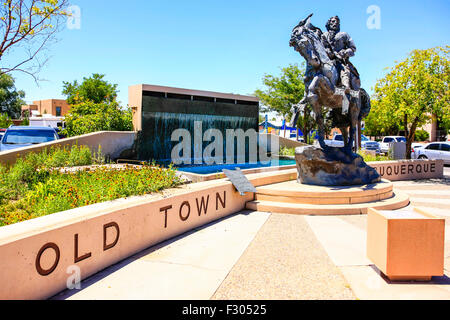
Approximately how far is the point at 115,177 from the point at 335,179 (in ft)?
20.4

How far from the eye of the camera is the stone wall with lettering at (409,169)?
14.8 m

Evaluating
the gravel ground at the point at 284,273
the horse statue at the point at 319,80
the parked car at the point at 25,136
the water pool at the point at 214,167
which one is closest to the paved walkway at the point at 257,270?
the gravel ground at the point at 284,273

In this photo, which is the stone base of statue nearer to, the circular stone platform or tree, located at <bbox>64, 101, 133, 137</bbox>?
the circular stone platform

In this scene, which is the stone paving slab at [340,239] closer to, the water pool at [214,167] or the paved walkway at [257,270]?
the paved walkway at [257,270]

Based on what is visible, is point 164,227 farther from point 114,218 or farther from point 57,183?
point 57,183

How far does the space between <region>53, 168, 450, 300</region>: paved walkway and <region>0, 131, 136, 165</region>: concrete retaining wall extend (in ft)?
22.8

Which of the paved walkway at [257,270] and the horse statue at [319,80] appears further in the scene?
the horse statue at [319,80]

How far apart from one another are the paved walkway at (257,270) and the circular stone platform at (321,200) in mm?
1226

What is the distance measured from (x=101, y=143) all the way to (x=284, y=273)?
1134cm

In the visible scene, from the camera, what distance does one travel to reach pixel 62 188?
6.46 meters

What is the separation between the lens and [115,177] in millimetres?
7645

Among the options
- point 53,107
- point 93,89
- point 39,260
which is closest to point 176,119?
point 39,260
